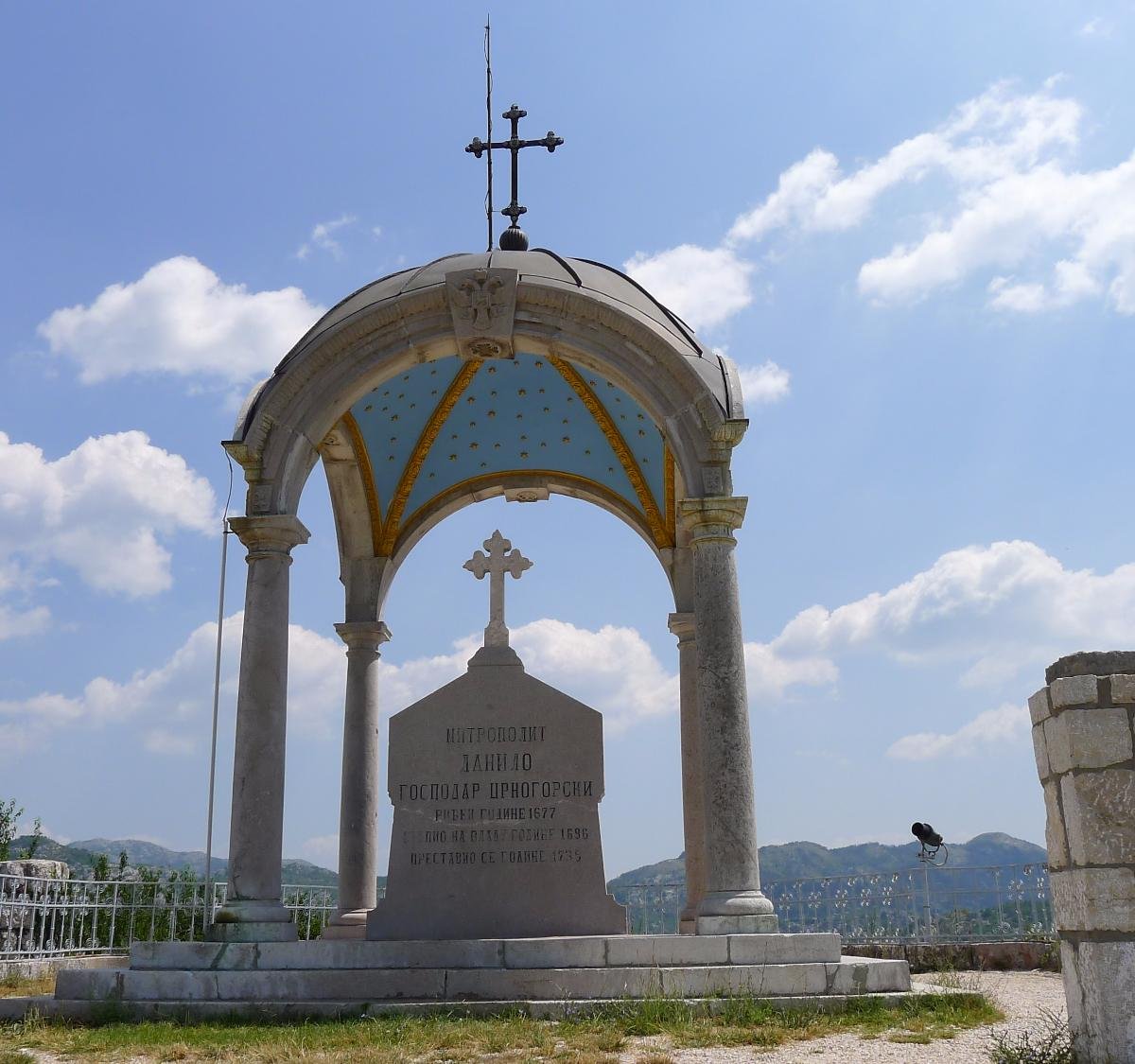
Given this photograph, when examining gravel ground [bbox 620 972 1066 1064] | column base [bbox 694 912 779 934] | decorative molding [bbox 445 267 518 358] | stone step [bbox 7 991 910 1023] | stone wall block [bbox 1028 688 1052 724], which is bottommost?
gravel ground [bbox 620 972 1066 1064]

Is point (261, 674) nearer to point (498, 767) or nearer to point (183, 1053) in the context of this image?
point (498, 767)

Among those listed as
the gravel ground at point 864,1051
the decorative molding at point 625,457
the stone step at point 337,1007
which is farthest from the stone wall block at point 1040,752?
the decorative molding at point 625,457

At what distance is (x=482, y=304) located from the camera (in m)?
11.3

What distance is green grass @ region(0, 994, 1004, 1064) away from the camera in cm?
668

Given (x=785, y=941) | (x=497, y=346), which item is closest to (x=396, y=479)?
(x=497, y=346)

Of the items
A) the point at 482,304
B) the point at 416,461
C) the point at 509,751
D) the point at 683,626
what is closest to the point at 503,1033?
the point at 509,751

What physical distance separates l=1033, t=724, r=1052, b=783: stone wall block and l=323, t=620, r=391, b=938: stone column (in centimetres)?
946

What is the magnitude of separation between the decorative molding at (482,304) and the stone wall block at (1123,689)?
23.8ft

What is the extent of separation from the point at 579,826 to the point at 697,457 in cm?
371

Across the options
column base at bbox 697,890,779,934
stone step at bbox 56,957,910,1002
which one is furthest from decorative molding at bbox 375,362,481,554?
column base at bbox 697,890,779,934

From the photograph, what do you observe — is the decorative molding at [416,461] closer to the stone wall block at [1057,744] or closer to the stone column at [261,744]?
the stone column at [261,744]

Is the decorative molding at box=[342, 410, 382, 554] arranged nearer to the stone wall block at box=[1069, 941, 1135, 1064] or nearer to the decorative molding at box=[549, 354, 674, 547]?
the decorative molding at box=[549, 354, 674, 547]

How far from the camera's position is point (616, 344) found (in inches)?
443

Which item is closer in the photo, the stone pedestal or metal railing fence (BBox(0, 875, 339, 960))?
the stone pedestal
